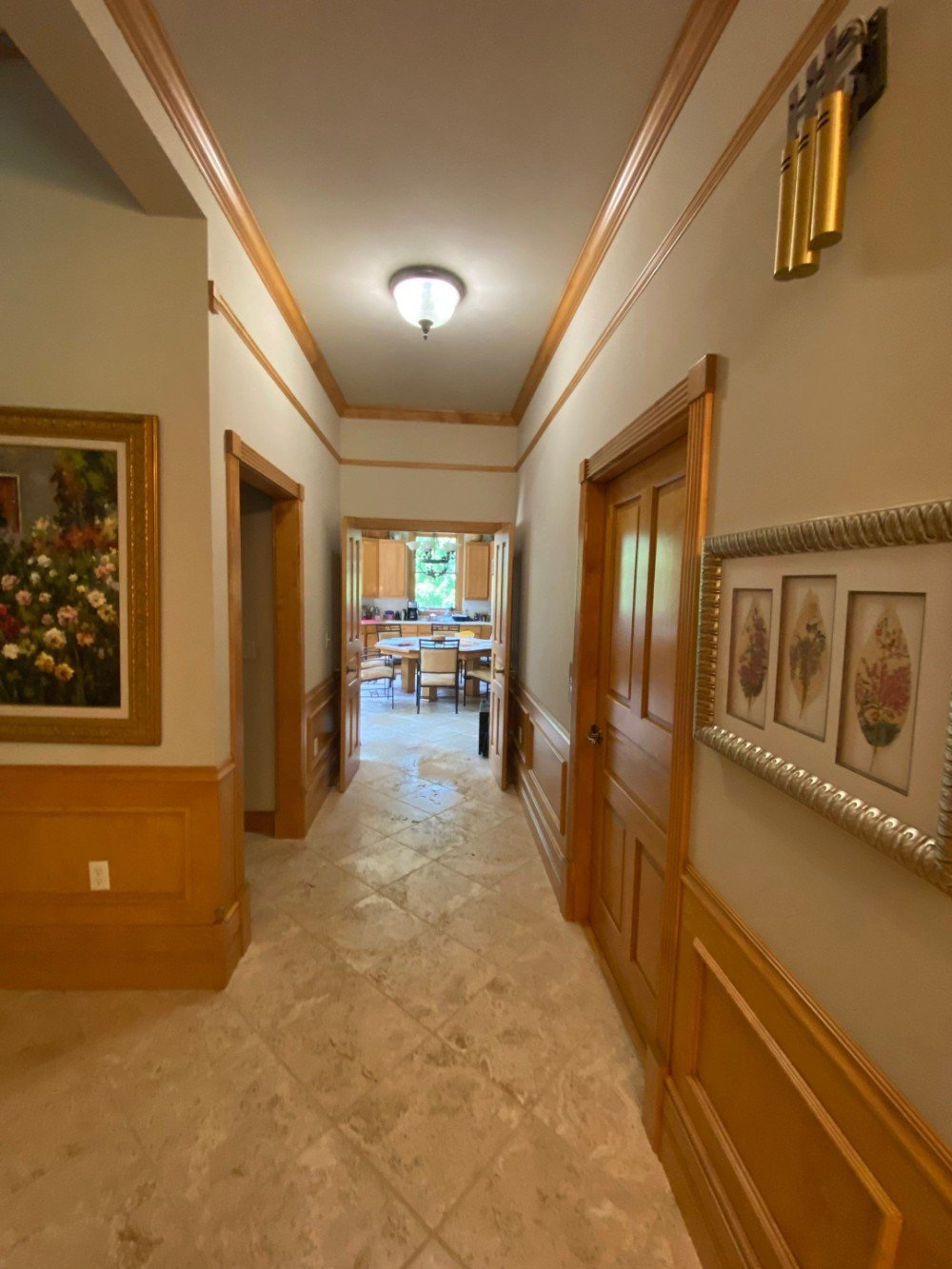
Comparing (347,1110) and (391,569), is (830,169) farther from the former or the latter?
(391,569)

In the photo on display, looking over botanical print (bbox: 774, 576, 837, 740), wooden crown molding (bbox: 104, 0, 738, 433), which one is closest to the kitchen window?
wooden crown molding (bbox: 104, 0, 738, 433)

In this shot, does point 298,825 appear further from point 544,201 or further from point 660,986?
point 544,201

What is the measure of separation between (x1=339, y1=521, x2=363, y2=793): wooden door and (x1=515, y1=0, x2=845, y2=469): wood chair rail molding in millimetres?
2370

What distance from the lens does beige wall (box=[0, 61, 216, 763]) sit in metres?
1.79

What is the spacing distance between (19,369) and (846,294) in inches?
94.4

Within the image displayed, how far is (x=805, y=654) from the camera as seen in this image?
943 millimetres

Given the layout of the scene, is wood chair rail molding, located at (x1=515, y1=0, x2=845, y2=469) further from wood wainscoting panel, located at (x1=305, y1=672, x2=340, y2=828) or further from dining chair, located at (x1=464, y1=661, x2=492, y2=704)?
dining chair, located at (x1=464, y1=661, x2=492, y2=704)

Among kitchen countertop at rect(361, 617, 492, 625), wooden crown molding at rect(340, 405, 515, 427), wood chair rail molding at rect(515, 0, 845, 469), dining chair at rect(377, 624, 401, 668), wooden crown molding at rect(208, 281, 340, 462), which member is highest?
wooden crown molding at rect(340, 405, 515, 427)

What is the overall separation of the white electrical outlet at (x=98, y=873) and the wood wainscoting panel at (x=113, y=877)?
1 centimetres

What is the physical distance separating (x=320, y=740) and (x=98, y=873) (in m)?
1.73

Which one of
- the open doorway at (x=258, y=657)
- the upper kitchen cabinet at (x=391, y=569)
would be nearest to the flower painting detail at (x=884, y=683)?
the open doorway at (x=258, y=657)

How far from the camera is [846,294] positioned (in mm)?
868

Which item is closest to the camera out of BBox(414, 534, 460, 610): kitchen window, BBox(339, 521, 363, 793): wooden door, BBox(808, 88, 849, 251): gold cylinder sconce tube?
BBox(808, 88, 849, 251): gold cylinder sconce tube

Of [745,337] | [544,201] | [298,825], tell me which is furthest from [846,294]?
Result: [298,825]
